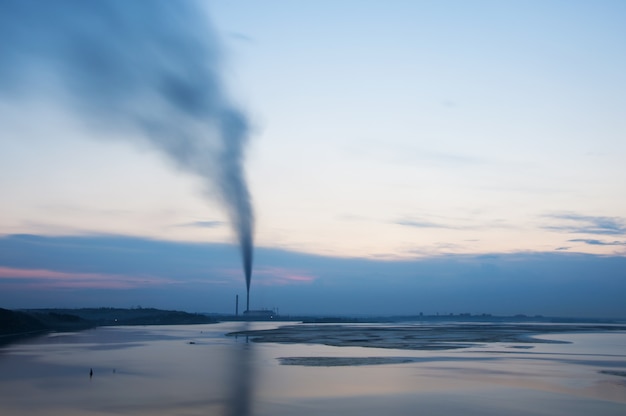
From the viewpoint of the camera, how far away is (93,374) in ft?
105

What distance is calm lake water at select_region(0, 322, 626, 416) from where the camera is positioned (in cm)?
2180

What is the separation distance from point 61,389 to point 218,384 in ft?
23.6

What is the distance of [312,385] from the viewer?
2750 cm

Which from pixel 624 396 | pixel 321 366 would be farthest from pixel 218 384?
pixel 624 396

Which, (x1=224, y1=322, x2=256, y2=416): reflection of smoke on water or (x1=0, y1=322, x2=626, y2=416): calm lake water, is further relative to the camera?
(x1=0, y1=322, x2=626, y2=416): calm lake water

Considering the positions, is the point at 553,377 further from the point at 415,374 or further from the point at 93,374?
the point at 93,374

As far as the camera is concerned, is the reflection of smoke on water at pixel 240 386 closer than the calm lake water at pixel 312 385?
Yes

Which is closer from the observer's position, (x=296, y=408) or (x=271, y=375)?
(x=296, y=408)

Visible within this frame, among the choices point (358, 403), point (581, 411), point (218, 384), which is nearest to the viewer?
point (581, 411)

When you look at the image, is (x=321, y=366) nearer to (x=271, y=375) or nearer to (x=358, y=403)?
(x=271, y=375)

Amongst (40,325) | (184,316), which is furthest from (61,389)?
(184,316)

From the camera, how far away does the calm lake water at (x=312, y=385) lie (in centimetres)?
2180

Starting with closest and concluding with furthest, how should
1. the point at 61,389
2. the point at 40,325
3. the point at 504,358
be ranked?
1. the point at 61,389
2. the point at 504,358
3. the point at 40,325

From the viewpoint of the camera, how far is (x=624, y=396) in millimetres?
24734
